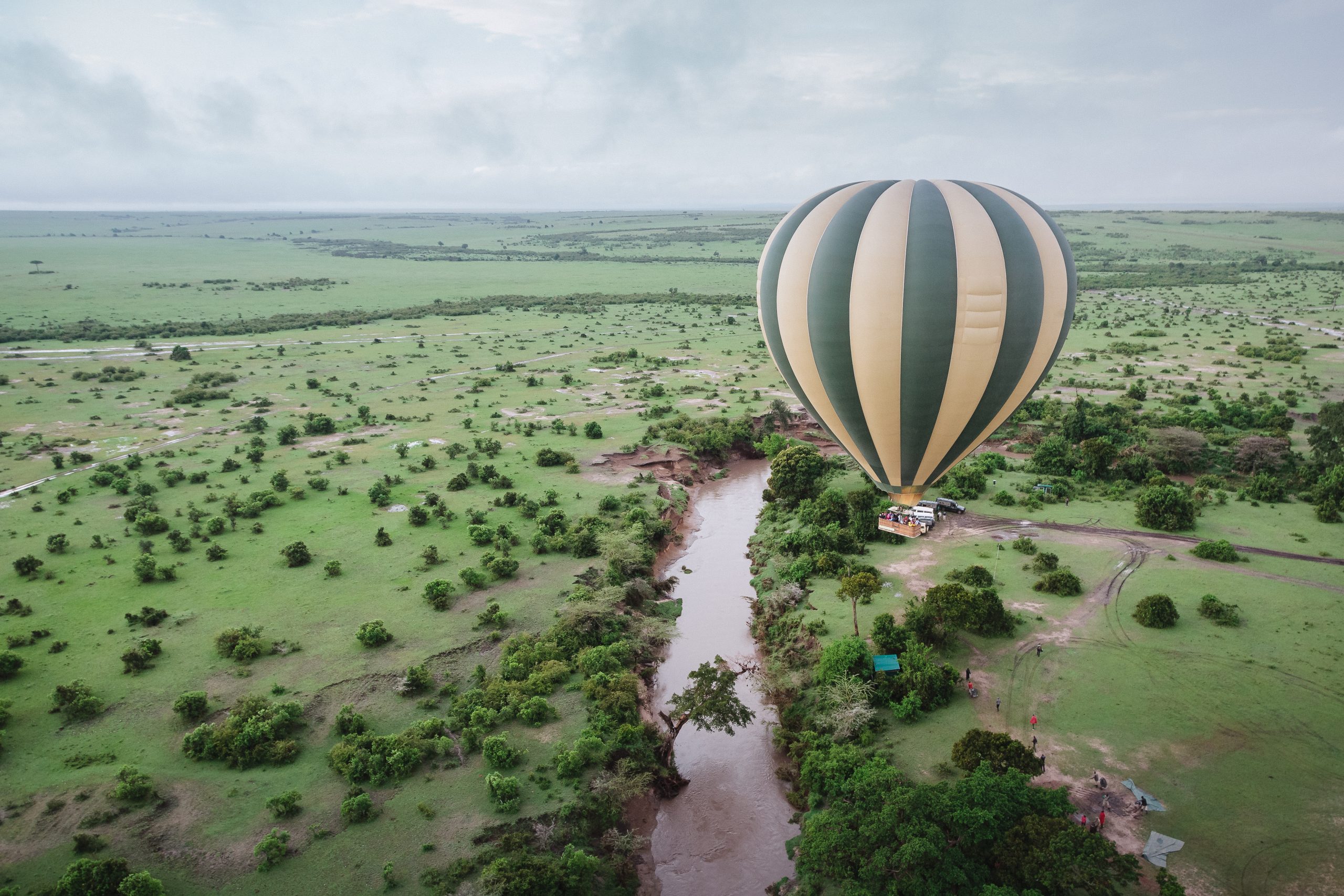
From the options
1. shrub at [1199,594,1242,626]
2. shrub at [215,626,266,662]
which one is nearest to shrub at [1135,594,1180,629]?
shrub at [1199,594,1242,626]

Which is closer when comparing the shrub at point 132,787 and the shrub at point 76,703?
the shrub at point 132,787

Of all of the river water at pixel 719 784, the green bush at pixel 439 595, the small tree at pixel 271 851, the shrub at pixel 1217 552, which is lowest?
the river water at pixel 719 784

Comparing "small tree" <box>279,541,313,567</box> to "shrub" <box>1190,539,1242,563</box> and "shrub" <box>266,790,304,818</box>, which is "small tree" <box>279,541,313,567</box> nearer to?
"shrub" <box>266,790,304,818</box>

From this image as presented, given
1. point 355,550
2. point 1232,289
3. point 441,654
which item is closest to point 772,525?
point 441,654

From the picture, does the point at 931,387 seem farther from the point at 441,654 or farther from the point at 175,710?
the point at 175,710

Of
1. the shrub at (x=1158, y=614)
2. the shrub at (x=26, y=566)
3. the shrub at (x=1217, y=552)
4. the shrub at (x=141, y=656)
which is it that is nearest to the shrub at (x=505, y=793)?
the shrub at (x=141, y=656)

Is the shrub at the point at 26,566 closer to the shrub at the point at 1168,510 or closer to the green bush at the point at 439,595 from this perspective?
the green bush at the point at 439,595
